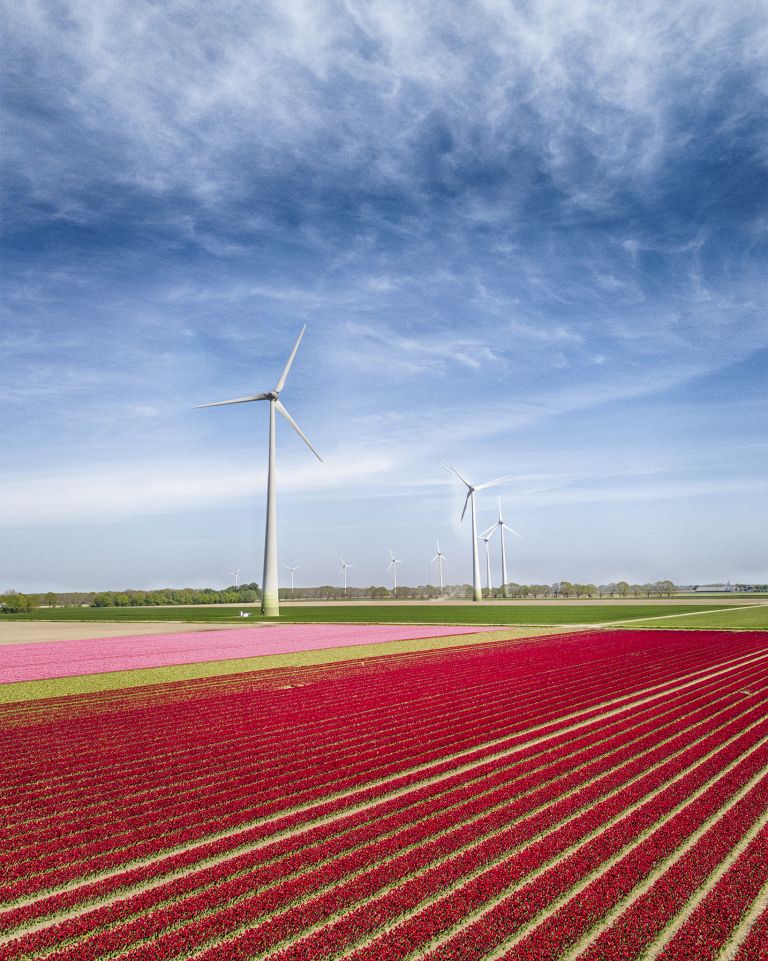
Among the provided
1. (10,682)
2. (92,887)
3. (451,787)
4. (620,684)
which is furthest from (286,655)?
(92,887)

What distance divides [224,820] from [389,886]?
347cm

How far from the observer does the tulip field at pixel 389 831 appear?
701 cm

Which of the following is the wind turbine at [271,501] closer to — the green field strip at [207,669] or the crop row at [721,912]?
the green field strip at [207,669]

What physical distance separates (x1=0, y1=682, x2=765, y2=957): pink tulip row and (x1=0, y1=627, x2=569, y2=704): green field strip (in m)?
16.7

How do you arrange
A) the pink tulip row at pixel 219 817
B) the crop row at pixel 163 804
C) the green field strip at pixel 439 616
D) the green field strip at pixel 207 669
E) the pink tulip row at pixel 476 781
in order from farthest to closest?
the green field strip at pixel 439 616 < the green field strip at pixel 207 669 < the crop row at pixel 163 804 < the pink tulip row at pixel 219 817 < the pink tulip row at pixel 476 781

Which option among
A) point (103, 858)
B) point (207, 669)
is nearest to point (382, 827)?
point (103, 858)

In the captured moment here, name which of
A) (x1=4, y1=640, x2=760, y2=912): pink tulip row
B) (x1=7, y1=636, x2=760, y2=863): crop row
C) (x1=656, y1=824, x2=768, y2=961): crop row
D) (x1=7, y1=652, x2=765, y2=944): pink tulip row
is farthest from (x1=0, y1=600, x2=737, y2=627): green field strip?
(x1=4, y1=640, x2=760, y2=912): pink tulip row

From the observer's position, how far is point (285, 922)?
723 centimetres

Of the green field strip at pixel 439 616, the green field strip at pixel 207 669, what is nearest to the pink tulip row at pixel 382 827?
the green field strip at pixel 207 669

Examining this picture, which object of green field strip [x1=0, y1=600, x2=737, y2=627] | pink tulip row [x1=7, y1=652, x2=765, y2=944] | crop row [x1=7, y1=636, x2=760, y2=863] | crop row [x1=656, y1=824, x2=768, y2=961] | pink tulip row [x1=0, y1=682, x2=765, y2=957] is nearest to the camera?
crop row [x1=656, y1=824, x2=768, y2=961]

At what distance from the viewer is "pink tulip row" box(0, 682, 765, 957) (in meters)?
7.39

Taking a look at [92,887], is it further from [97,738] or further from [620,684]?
[620,684]

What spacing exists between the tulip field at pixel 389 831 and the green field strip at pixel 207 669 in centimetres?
451

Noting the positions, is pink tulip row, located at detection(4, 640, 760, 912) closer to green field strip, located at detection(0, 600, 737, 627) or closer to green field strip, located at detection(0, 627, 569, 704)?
green field strip, located at detection(0, 627, 569, 704)
